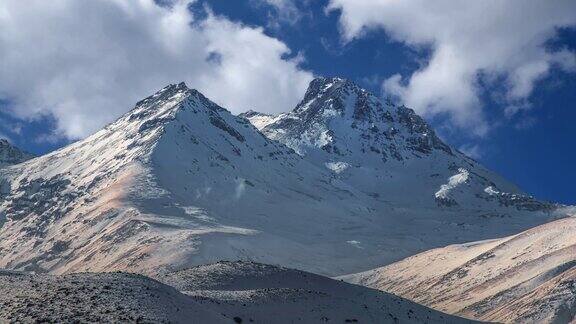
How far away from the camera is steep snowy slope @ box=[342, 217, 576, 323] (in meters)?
126

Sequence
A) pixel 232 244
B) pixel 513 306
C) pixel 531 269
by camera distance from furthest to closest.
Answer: pixel 232 244, pixel 531 269, pixel 513 306

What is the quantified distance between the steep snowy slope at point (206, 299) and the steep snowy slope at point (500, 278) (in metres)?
57.5

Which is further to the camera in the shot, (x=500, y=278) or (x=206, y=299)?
(x=500, y=278)

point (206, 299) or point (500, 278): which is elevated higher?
point (500, 278)

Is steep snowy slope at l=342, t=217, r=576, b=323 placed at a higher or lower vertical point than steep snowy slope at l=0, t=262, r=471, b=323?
higher

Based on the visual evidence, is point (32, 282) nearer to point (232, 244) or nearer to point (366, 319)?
point (366, 319)

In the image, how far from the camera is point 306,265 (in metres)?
196

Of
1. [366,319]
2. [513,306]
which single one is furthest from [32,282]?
[513,306]

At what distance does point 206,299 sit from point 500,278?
10669 centimetres

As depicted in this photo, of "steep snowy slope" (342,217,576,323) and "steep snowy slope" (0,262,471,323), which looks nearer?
"steep snowy slope" (0,262,471,323)

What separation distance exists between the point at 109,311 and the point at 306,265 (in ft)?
508

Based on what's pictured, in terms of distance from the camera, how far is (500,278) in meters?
151

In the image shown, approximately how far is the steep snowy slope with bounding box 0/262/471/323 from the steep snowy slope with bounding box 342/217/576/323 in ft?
189

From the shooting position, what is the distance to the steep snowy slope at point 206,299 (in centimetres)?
4278
